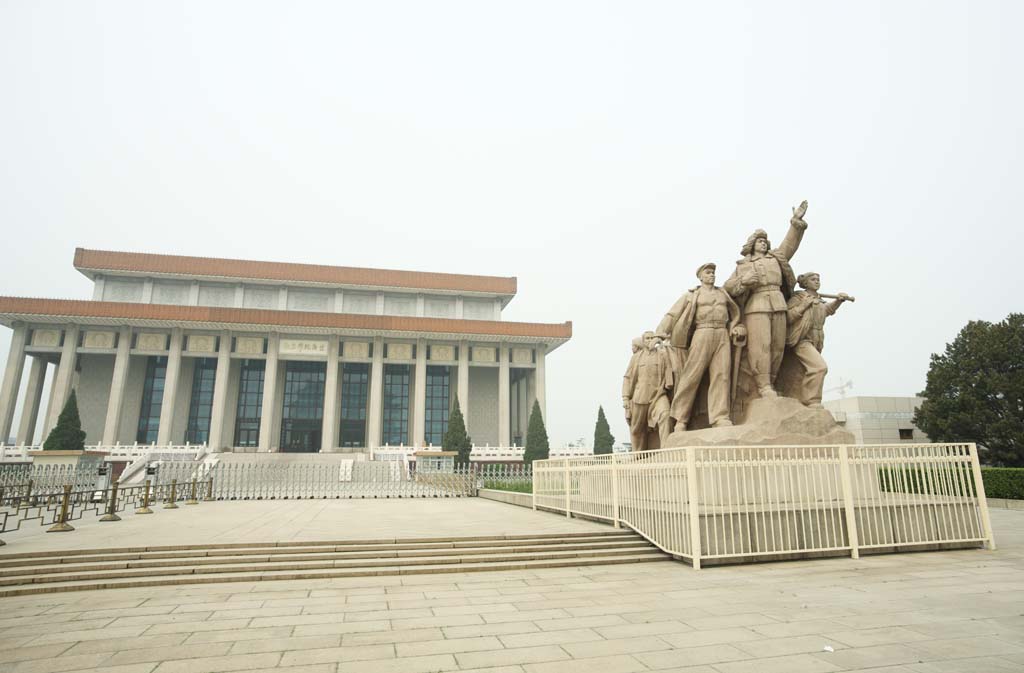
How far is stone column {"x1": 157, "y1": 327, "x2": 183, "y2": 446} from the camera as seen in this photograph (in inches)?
1203

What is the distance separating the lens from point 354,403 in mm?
37062

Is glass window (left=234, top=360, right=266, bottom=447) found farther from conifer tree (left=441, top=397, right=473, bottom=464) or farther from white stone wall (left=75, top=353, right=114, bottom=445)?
conifer tree (left=441, top=397, right=473, bottom=464)

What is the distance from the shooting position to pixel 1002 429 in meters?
17.5

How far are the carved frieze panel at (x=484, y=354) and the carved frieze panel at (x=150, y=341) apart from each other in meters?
17.8

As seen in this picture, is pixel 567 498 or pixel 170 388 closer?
pixel 567 498

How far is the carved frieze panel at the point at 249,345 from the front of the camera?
3369 cm

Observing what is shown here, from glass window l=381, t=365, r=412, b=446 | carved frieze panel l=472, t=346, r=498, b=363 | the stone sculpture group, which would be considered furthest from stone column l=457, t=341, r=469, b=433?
the stone sculpture group

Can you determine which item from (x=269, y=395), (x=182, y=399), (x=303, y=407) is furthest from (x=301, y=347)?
(x=182, y=399)

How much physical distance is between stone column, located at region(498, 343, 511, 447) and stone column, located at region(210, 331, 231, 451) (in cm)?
1562

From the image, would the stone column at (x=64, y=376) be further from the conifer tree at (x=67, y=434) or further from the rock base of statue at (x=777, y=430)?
the rock base of statue at (x=777, y=430)

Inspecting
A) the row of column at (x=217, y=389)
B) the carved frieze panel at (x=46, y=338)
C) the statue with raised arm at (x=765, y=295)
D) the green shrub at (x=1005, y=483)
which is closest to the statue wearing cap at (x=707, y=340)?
the statue with raised arm at (x=765, y=295)

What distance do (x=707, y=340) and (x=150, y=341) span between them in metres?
33.9

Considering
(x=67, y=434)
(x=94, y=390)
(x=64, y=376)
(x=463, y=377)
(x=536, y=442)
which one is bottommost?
(x=536, y=442)

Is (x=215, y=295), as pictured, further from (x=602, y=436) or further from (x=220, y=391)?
(x=602, y=436)
